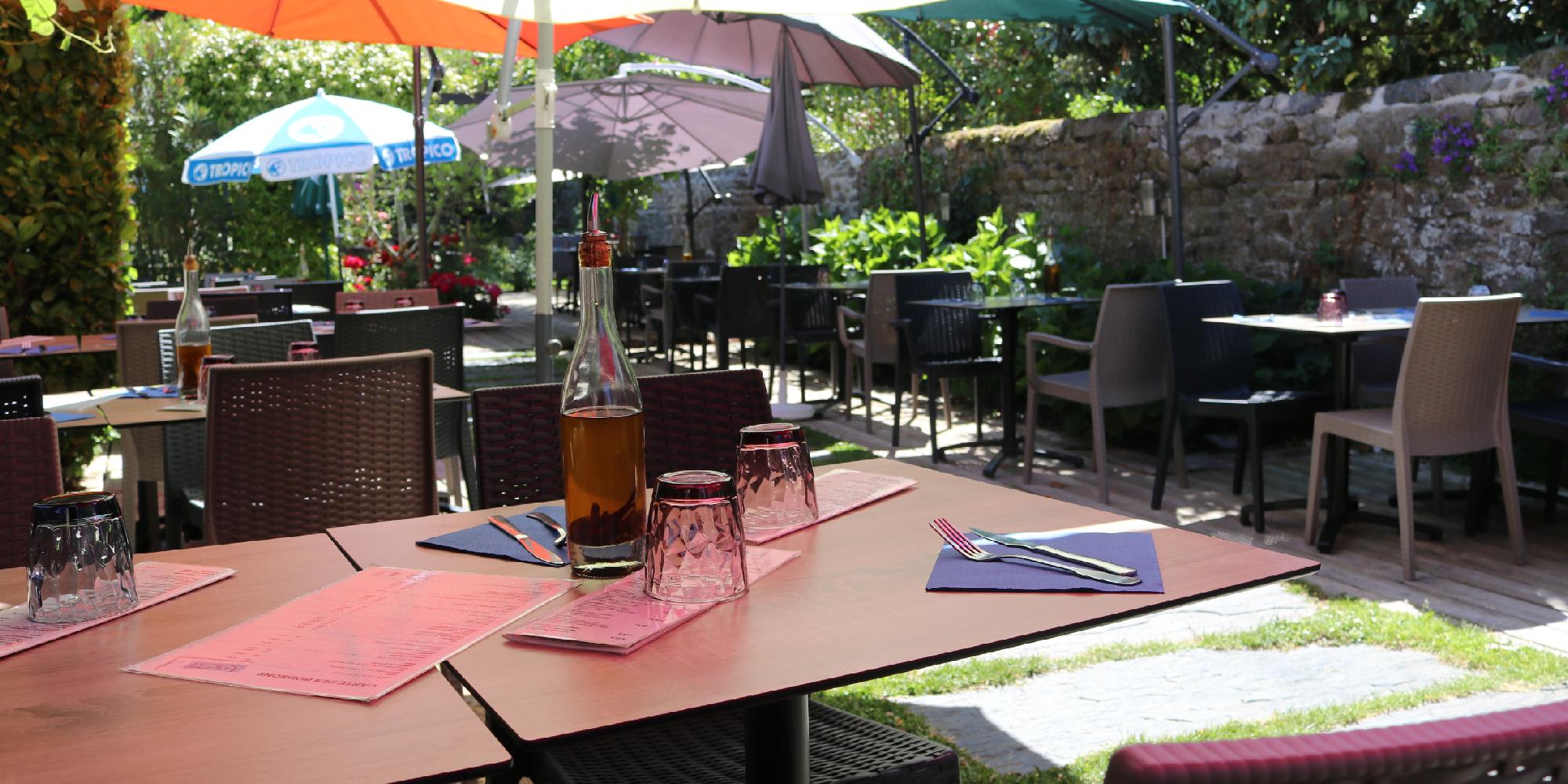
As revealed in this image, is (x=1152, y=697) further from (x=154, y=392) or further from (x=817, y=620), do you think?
(x=154, y=392)

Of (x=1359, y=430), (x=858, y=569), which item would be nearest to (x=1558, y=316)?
(x=1359, y=430)

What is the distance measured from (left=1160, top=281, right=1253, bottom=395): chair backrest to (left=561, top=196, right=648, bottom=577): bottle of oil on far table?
4.07m

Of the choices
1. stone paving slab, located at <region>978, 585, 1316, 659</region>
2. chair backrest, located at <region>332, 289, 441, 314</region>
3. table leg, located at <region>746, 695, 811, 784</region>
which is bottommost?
stone paving slab, located at <region>978, 585, 1316, 659</region>

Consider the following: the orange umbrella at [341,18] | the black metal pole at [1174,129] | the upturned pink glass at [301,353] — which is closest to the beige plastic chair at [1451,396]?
the black metal pole at [1174,129]

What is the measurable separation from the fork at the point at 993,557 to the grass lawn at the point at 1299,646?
1202mm

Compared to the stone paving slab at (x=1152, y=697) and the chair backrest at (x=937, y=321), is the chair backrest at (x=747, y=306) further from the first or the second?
the stone paving slab at (x=1152, y=697)

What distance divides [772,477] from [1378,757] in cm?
110

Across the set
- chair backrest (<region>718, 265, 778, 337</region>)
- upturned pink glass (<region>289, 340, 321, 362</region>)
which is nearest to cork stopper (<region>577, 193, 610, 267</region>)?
upturned pink glass (<region>289, 340, 321, 362</region>)

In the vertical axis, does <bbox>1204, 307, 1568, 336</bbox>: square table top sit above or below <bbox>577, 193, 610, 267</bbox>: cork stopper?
below

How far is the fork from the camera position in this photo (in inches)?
52.8

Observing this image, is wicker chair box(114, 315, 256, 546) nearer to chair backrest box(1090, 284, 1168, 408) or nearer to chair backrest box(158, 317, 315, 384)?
chair backrest box(158, 317, 315, 384)

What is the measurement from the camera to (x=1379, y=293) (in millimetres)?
5707

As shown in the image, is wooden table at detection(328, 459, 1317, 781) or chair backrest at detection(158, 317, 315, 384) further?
chair backrest at detection(158, 317, 315, 384)

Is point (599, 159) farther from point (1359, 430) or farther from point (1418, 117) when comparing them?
point (1359, 430)
